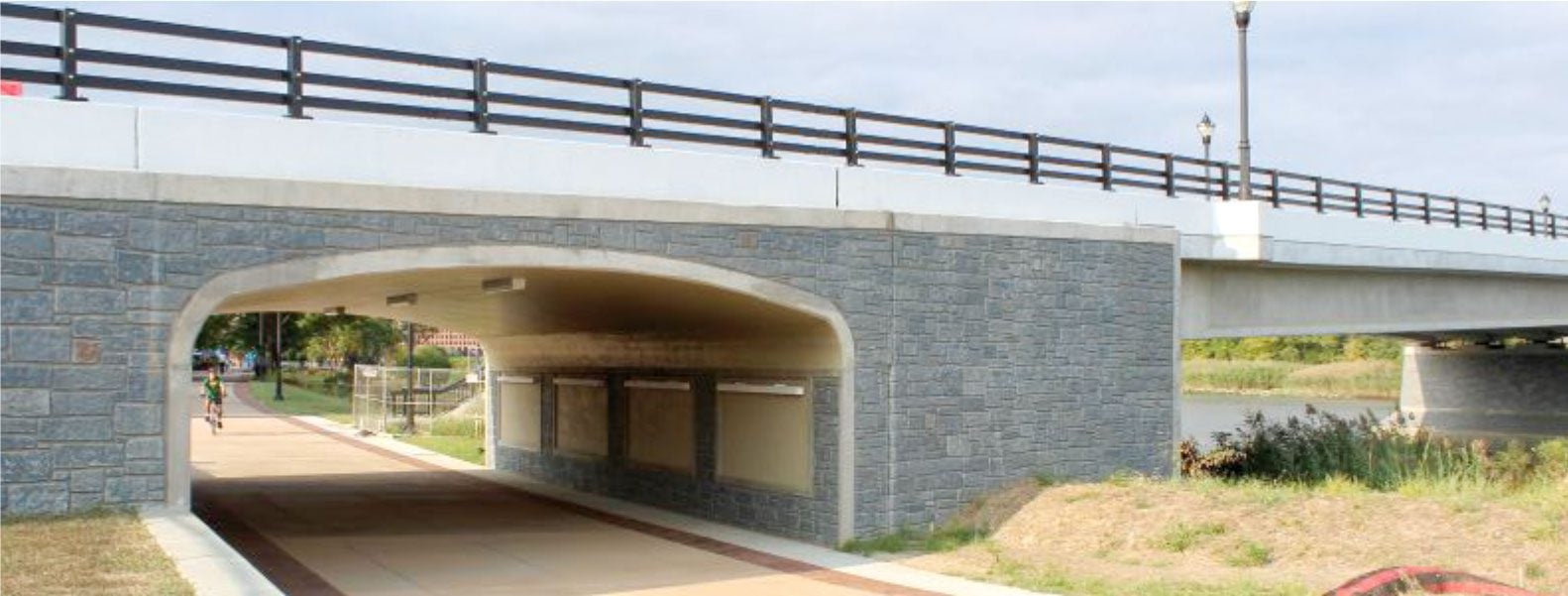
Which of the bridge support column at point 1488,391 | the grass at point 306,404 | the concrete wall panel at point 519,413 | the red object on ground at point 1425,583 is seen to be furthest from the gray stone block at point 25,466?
the bridge support column at point 1488,391

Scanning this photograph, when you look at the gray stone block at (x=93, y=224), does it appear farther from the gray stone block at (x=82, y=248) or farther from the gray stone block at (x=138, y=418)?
the gray stone block at (x=138, y=418)

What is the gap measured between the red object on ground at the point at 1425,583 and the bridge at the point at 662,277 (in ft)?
21.0

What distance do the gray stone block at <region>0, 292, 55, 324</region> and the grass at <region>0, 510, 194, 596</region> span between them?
4.62 ft

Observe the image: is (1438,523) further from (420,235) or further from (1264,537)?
(420,235)

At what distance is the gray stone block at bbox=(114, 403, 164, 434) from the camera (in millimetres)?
10577

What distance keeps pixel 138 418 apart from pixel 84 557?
80.0 inches

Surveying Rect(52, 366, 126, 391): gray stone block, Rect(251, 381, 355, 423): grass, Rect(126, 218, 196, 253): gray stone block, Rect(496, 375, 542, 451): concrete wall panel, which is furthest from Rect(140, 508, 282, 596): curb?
Rect(251, 381, 355, 423): grass

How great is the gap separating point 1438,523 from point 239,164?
36.0ft

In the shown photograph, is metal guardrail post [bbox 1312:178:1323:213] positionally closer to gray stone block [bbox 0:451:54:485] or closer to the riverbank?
gray stone block [bbox 0:451:54:485]

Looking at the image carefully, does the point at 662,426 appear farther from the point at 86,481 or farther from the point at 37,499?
the point at 37,499

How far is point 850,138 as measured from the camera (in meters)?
15.9

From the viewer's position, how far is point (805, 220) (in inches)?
578

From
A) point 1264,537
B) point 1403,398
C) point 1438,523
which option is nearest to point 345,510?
point 1264,537

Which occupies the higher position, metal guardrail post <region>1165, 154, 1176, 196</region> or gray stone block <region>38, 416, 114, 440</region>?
metal guardrail post <region>1165, 154, 1176, 196</region>
